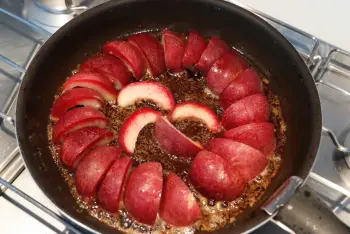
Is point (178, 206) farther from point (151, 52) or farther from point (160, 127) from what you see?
point (151, 52)

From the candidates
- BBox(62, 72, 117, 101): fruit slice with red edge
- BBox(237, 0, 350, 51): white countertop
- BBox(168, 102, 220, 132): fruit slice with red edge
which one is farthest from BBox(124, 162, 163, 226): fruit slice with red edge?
BBox(237, 0, 350, 51): white countertop

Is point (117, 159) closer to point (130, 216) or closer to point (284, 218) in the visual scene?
point (130, 216)

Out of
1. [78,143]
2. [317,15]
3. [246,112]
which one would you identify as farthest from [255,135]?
[317,15]

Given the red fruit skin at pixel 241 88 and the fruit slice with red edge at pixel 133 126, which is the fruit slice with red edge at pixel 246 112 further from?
the fruit slice with red edge at pixel 133 126

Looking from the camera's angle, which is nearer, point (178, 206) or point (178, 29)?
point (178, 206)

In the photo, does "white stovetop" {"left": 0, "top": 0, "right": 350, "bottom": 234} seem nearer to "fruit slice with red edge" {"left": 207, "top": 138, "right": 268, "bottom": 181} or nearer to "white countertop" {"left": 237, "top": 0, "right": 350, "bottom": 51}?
"white countertop" {"left": 237, "top": 0, "right": 350, "bottom": 51}

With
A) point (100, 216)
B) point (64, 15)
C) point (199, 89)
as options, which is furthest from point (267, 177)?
point (64, 15)
